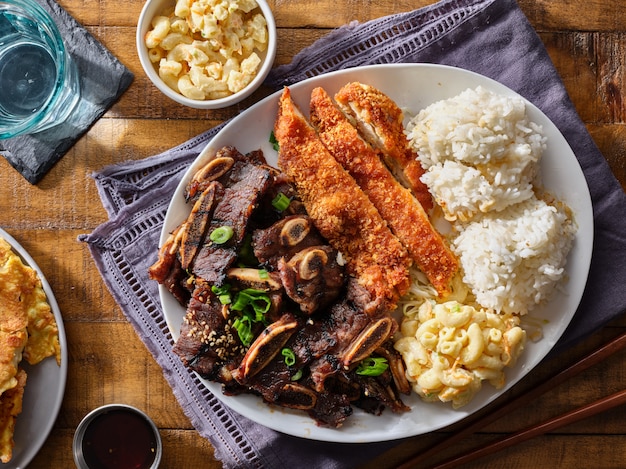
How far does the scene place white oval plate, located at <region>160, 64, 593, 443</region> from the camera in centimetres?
329

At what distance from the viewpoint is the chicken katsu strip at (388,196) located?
10.7 feet

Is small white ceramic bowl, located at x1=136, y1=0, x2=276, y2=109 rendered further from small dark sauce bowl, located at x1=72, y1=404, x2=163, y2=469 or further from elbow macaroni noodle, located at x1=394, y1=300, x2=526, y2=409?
small dark sauce bowl, located at x1=72, y1=404, x2=163, y2=469

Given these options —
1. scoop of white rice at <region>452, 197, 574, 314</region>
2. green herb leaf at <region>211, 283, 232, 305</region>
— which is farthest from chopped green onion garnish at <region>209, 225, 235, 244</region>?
scoop of white rice at <region>452, 197, 574, 314</region>

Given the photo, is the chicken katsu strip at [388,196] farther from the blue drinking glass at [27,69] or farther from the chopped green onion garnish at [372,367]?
the blue drinking glass at [27,69]

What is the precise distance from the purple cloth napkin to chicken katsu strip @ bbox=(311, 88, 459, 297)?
0.41 metres

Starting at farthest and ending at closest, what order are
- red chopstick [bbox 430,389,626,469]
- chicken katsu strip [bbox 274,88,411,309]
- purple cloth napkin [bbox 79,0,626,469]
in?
purple cloth napkin [bbox 79,0,626,469]
red chopstick [bbox 430,389,626,469]
chicken katsu strip [bbox 274,88,411,309]

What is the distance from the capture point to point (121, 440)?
3.46 metres

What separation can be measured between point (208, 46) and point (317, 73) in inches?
25.3

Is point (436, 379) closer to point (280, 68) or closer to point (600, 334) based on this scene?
point (600, 334)

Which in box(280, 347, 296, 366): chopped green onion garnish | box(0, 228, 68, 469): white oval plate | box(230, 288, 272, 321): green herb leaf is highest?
box(230, 288, 272, 321): green herb leaf

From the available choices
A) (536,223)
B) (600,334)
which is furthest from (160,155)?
(600,334)

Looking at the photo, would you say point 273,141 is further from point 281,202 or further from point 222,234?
point 222,234

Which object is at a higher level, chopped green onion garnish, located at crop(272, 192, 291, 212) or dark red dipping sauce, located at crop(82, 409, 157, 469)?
chopped green onion garnish, located at crop(272, 192, 291, 212)

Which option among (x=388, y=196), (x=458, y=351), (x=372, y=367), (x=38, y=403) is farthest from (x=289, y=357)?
(x=38, y=403)
